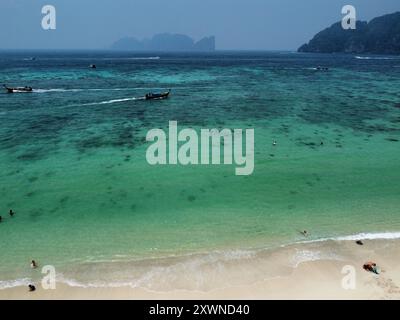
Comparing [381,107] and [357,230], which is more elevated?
[381,107]

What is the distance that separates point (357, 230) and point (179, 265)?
12.8m

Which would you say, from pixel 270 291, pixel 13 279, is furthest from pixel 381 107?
pixel 13 279

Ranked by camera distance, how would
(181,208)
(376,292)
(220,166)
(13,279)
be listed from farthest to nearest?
(220,166) → (181,208) → (13,279) → (376,292)

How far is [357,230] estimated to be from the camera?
2494cm

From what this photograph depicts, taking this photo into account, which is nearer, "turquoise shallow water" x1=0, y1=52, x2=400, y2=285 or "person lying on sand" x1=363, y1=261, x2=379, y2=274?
"person lying on sand" x1=363, y1=261, x2=379, y2=274

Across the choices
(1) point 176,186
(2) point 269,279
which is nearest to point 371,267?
(2) point 269,279

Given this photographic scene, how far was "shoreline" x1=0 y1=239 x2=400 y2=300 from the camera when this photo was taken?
62.6ft

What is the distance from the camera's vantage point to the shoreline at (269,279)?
19078 millimetres

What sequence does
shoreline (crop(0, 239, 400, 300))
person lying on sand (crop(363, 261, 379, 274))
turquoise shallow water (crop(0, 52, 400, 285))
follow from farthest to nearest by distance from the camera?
turquoise shallow water (crop(0, 52, 400, 285)) < person lying on sand (crop(363, 261, 379, 274)) < shoreline (crop(0, 239, 400, 300))

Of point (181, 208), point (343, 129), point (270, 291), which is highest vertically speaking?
point (343, 129)

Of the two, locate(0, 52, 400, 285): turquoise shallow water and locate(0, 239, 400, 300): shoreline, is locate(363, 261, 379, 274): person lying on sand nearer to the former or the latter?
locate(0, 239, 400, 300): shoreline

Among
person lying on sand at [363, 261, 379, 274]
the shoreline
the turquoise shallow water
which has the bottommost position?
the shoreline

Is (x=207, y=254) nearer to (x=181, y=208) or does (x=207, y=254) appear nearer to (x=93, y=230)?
(x=181, y=208)

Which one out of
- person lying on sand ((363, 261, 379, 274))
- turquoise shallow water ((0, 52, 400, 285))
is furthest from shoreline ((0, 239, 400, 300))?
turquoise shallow water ((0, 52, 400, 285))
